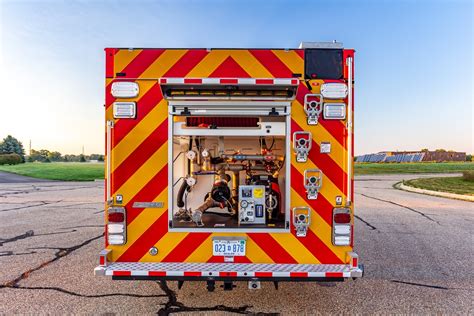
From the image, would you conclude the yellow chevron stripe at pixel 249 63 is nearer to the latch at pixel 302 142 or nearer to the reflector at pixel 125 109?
the latch at pixel 302 142

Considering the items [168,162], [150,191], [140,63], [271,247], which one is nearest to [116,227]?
[150,191]

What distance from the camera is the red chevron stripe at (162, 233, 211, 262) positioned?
3920 millimetres

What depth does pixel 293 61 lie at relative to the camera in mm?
3926

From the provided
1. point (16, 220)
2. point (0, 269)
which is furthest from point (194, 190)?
point (16, 220)

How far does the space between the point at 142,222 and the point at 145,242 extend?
22cm

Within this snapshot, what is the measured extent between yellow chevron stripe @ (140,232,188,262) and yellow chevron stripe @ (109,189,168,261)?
8.4 inches

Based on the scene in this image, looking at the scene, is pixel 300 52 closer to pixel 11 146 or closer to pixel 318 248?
pixel 318 248

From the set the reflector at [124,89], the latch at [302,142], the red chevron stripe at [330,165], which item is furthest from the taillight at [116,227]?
the red chevron stripe at [330,165]

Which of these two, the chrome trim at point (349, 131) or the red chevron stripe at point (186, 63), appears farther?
the red chevron stripe at point (186, 63)

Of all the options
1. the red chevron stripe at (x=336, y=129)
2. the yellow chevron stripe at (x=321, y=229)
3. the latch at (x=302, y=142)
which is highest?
the red chevron stripe at (x=336, y=129)

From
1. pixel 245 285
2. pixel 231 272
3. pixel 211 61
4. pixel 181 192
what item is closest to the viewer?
pixel 231 272

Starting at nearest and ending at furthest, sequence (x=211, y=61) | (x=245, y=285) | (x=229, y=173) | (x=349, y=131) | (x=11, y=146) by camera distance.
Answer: (x=349, y=131), (x=211, y=61), (x=245, y=285), (x=229, y=173), (x=11, y=146)

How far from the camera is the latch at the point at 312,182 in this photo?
389 cm

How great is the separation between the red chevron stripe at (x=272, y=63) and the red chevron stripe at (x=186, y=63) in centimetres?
56
